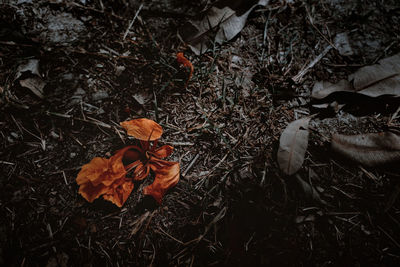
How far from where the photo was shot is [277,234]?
5.35ft

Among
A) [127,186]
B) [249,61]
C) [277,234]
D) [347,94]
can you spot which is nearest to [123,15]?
[249,61]

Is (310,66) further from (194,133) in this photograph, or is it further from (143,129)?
(143,129)

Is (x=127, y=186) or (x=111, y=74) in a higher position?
(x=111, y=74)

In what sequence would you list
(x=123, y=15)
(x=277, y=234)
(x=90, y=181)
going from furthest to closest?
(x=123, y=15), (x=277, y=234), (x=90, y=181)

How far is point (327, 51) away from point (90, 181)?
2.28 m

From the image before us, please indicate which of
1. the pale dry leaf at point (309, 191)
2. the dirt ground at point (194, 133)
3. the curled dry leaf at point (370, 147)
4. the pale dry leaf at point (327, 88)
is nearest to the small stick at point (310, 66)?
the dirt ground at point (194, 133)

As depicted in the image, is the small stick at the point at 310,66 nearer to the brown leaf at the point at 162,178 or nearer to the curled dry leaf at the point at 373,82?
the curled dry leaf at the point at 373,82

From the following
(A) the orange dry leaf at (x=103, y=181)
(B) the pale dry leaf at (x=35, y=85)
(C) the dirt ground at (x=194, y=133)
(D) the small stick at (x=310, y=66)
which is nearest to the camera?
(A) the orange dry leaf at (x=103, y=181)

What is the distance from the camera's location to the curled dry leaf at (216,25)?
1822 millimetres

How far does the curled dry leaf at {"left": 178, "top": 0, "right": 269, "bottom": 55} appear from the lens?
182 centimetres

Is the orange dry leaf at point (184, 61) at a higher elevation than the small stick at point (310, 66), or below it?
higher

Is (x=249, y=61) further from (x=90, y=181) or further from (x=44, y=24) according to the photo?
(x=44, y=24)

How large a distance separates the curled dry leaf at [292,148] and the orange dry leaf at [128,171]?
83 cm

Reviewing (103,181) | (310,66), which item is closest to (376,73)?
(310,66)
